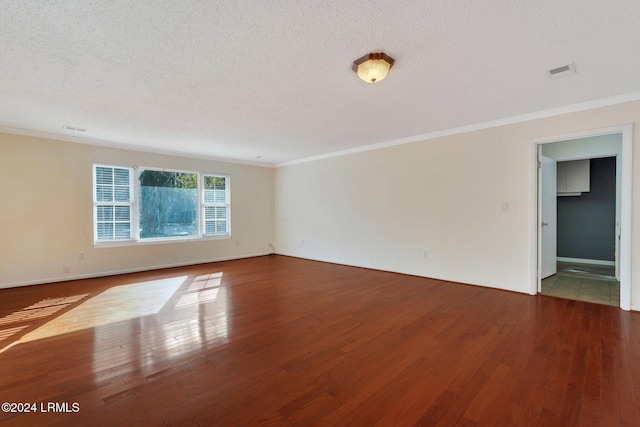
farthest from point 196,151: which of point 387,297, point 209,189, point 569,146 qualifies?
point 569,146

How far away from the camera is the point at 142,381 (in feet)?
6.33

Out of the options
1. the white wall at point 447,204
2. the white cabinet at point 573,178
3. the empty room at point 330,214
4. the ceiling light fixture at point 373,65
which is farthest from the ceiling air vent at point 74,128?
the white cabinet at point 573,178

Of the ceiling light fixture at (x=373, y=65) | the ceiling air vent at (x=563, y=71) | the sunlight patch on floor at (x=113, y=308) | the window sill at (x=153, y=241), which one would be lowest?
the sunlight patch on floor at (x=113, y=308)

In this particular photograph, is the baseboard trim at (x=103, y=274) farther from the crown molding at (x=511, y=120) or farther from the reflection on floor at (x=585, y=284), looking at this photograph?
the reflection on floor at (x=585, y=284)

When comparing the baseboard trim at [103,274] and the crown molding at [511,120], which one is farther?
the baseboard trim at [103,274]

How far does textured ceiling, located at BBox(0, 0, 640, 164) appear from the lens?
71.6 inches

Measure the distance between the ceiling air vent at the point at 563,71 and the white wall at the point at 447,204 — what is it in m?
1.16

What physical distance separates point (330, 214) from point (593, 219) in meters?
5.66

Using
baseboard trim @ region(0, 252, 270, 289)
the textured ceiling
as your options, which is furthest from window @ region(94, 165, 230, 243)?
the textured ceiling

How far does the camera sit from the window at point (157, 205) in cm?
525

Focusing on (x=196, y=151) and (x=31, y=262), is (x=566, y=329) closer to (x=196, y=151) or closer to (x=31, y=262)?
(x=196, y=151)

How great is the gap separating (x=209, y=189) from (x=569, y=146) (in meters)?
7.02

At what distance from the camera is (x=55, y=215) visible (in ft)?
15.5

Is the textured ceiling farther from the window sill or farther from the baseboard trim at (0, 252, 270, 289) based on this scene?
the baseboard trim at (0, 252, 270, 289)
